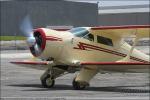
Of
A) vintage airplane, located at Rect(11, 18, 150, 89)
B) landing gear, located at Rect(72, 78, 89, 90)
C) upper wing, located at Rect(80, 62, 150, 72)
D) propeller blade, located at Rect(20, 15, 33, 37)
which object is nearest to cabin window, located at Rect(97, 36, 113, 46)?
vintage airplane, located at Rect(11, 18, 150, 89)

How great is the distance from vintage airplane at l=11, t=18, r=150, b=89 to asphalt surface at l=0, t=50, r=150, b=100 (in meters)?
0.61

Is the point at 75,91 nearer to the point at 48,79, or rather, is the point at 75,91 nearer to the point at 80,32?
the point at 48,79

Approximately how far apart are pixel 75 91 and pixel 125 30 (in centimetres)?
319

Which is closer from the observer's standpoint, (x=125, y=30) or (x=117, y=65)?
(x=117, y=65)

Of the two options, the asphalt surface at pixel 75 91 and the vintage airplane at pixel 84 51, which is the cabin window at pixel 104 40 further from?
the asphalt surface at pixel 75 91

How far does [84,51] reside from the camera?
17938 mm

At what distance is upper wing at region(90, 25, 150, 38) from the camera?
58.3 feet

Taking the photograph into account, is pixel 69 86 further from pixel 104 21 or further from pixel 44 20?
pixel 104 21

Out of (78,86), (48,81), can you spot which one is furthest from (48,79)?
(78,86)

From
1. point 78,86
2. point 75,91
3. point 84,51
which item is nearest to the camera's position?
point 75,91

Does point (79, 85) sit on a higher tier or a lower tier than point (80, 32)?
lower

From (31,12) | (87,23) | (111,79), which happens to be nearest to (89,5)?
(87,23)

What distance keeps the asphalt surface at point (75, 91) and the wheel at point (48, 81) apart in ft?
0.61

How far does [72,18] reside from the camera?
3755 inches
